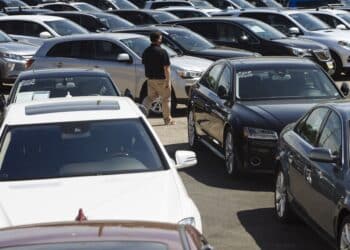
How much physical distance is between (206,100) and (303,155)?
492 cm

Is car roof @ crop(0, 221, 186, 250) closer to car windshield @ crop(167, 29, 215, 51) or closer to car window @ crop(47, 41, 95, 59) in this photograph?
car window @ crop(47, 41, 95, 59)

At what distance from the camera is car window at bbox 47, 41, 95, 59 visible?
61.6 ft

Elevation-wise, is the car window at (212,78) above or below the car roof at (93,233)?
below

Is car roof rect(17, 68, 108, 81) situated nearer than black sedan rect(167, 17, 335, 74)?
Yes

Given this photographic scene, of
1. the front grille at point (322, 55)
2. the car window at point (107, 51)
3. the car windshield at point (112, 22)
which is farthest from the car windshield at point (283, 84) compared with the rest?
the car windshield at point (112, 22)

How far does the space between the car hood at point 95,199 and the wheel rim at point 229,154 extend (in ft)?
15.4

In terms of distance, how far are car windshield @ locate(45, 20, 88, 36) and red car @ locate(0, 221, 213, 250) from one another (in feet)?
65.1

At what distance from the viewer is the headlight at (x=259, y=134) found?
10984 millimetres

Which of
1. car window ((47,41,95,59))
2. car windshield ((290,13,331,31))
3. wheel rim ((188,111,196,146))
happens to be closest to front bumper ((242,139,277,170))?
wheel rim ((188,111,196,146))

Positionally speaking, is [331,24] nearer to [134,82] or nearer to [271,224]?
[134,82]

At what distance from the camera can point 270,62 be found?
1292 cm


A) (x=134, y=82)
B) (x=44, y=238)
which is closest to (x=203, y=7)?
(x=134, y=82)

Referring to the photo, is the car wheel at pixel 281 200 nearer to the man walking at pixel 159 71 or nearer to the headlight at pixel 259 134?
the headlight at pixel 259 134

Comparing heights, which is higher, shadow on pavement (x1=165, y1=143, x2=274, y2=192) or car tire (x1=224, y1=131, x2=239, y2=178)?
car tire (x1=224, y1=131, x2=239, y2=178)
